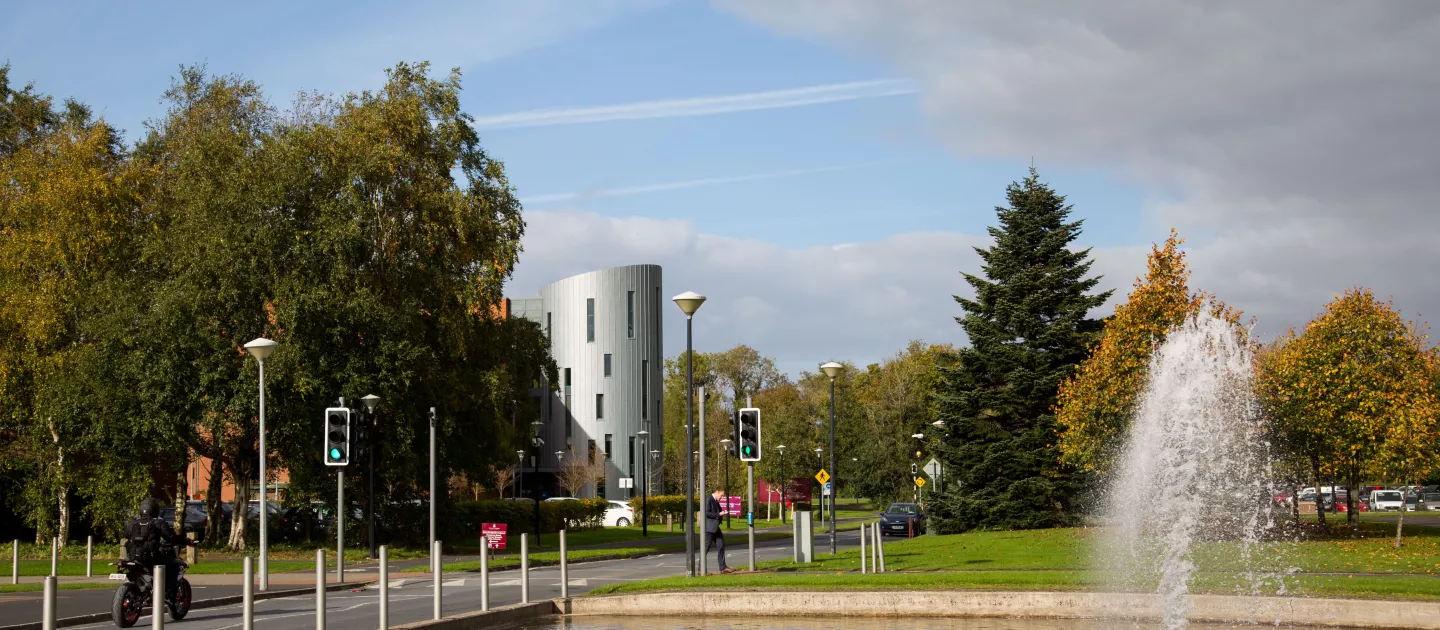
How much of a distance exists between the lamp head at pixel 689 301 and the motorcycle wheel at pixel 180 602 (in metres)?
9.10

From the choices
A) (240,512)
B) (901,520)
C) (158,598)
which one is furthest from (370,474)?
(901,520)

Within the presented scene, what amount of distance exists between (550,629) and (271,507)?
3407cm

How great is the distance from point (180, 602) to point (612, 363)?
68383mm

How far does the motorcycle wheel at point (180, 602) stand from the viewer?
18438 millimetres

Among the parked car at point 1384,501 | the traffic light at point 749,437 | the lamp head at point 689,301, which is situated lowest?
the parked car at point 1384,501

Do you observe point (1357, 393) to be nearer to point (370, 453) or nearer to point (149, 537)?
point (370, 453)

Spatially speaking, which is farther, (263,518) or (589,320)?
(589,320)

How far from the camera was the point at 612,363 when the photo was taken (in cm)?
8706

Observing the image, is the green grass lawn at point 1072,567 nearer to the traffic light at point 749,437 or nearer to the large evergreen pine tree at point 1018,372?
the traffic light at point 749,437

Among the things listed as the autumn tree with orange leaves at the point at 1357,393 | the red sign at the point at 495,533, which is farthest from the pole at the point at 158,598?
the autumn tree with orange leaves at the point at 1357,393

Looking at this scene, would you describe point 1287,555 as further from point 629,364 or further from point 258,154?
point 629,364

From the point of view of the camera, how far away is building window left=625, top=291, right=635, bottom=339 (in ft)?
284

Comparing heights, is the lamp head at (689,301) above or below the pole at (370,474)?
above

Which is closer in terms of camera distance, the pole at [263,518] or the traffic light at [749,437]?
the traffic light at [749,437]
